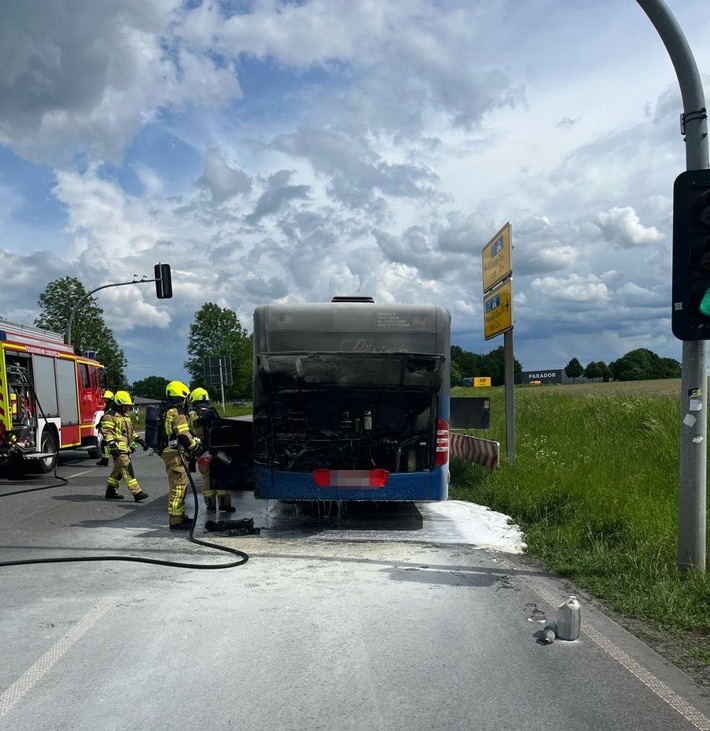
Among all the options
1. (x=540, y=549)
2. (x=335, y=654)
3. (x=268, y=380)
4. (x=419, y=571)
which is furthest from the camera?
(x=268, y=380)

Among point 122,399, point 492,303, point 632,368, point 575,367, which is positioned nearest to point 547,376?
point 632,368

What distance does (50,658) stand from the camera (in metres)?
4.45

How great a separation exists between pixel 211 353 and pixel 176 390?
6620 cm

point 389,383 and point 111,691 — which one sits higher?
point 389,383

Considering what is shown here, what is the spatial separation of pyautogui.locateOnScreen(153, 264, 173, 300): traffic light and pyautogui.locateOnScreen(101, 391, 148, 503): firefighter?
47.1 feet

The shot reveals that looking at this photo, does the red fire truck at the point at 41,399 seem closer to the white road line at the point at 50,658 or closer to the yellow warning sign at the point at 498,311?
the yellow warning sign at the point at 498,311

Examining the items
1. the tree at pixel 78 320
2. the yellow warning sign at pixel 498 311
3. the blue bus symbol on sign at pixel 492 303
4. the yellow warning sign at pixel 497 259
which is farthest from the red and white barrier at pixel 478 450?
the tree at pixel 78 320

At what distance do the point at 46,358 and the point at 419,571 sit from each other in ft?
41.8

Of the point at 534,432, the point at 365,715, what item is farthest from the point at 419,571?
the point at 534,432

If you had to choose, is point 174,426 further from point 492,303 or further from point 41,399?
point 41,399

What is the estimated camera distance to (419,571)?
6.73 meters

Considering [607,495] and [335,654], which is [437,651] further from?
[607,495]

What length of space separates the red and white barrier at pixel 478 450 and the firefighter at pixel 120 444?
516 cm

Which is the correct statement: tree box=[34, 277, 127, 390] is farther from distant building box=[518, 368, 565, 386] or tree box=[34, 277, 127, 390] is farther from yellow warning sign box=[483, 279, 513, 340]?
distant building box=[518, 368, 565, 386]
